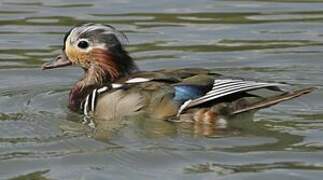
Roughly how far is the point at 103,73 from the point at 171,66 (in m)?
1.56

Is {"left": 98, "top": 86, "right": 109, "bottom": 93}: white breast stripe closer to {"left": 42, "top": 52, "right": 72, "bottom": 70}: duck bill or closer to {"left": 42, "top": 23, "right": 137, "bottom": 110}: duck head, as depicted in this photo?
{"left": 42, "top": 23, "right": 137, "bottom": 110}: duck head

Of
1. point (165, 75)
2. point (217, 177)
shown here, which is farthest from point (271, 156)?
point (165, 75)

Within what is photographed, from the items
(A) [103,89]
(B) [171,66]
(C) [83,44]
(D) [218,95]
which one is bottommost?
(B) [171,66]

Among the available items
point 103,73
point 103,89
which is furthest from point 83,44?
point 103,89

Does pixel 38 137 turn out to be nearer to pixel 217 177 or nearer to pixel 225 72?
pixel 217 177

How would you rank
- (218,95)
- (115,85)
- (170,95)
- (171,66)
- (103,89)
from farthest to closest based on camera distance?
(171,66) < (103,89) < (115,85) < (170,95) < (218,95)

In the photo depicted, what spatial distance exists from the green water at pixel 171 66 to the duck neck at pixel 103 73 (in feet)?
0.64

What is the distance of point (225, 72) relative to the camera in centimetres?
1377

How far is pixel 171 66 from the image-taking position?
14.1 m

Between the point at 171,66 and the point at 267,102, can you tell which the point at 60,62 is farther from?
the point at 267,102

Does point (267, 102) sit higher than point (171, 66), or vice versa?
point (267, 102)

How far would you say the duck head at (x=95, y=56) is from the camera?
12508 millimetres

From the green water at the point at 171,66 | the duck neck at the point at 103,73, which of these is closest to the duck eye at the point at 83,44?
the duck neck at the point at 103,73

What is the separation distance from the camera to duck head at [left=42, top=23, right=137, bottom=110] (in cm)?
1251
